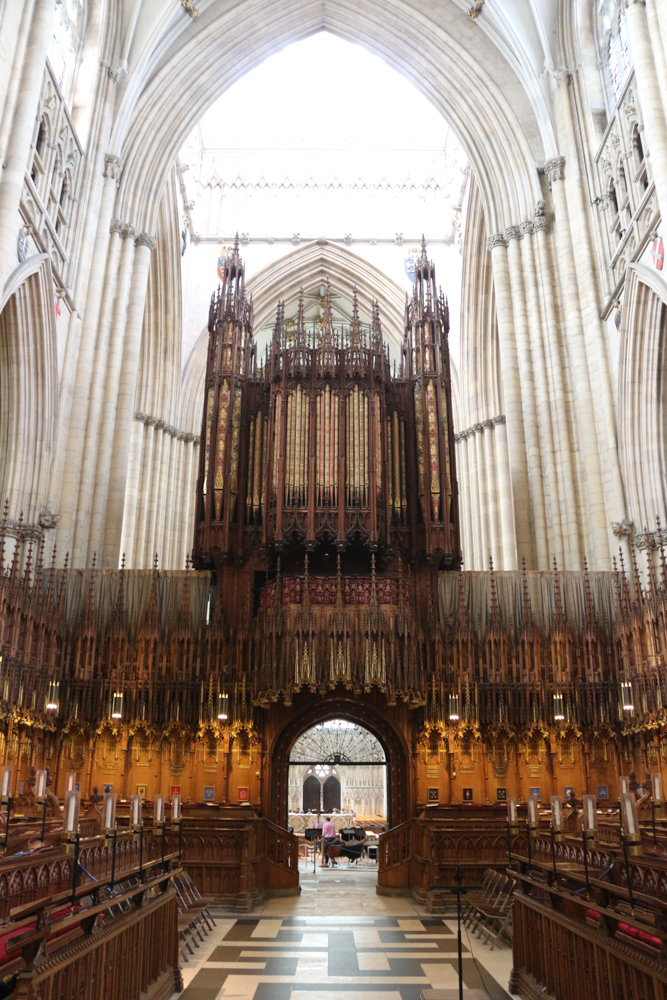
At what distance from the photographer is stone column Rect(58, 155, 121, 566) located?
54.5 ft

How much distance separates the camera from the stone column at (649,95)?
41.8 ft

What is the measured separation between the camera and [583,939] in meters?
5.40

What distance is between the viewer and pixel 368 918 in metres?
10.8

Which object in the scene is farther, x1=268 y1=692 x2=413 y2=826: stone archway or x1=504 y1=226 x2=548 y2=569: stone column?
x1=504 y1=226 x2=548 y2=569: stone column

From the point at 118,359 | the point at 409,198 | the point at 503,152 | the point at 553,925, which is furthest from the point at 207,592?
the point at 409,198

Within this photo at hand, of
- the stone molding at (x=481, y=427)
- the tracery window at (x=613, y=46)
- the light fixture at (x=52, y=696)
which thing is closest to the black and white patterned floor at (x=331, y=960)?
the light fixture at (x=52, y=696)

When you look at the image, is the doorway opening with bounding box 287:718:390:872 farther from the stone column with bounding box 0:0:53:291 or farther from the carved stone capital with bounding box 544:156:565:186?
the stone column with bounding box 0:0:53:291

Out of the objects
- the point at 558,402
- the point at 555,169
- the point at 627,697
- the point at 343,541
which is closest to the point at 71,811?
the point at 343,541

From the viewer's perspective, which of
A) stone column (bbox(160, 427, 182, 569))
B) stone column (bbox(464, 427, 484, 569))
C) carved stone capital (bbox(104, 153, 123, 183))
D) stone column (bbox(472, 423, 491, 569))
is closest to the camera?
carved stone capital (bbox(104, 153, 123, 183))

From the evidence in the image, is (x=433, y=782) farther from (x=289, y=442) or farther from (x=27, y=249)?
(x=27, y=249)

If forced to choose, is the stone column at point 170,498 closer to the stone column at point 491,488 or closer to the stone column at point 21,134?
the stone column at point 491,488

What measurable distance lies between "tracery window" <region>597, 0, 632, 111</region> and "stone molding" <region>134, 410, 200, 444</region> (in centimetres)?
1592

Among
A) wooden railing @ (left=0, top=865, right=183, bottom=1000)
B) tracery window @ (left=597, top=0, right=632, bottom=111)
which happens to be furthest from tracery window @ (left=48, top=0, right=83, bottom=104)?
wooden railing @ (left=0, top=865, right=183, bottom=1000)

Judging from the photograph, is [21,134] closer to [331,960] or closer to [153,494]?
[331,960]
